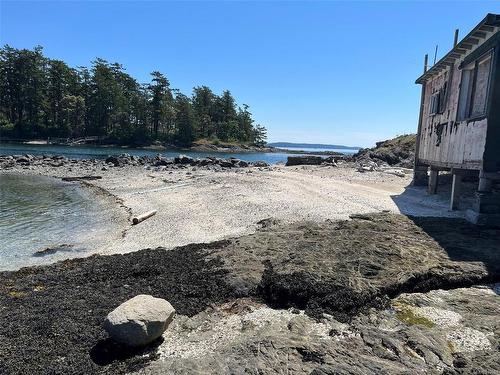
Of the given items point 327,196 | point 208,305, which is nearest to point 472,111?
point 327,196

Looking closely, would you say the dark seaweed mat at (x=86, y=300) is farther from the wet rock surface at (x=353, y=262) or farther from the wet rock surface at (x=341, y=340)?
the wet rock surface at (x=353, y=262)

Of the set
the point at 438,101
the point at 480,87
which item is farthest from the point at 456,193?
the point at 438,101

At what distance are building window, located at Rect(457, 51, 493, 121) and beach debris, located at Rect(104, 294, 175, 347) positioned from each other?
1290cm

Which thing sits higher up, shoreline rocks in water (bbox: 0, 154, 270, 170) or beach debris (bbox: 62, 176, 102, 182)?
shoreline rocks in water (bbox: 0, 154, 270, 170)

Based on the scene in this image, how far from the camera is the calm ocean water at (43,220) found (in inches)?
483

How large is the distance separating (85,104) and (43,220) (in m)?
94.5

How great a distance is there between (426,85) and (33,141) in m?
93.2

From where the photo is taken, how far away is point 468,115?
45.9 ft

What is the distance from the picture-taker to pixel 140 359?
17.7 feet

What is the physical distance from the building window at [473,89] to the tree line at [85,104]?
94276 mm

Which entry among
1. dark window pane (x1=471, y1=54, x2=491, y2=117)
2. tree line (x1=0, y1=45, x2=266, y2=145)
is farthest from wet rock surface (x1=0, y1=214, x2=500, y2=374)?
tree line (x1=0, y1=45, x2=266, y2=145)

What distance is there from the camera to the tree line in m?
95.4

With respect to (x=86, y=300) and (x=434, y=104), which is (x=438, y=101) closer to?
(x=434, y=104)

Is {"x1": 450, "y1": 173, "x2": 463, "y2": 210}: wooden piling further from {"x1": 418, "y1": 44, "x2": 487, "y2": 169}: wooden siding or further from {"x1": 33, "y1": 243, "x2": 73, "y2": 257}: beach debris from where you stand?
{"x1": 33, "y1": 243, "x2": 73, "y2": 257}: beach debris
